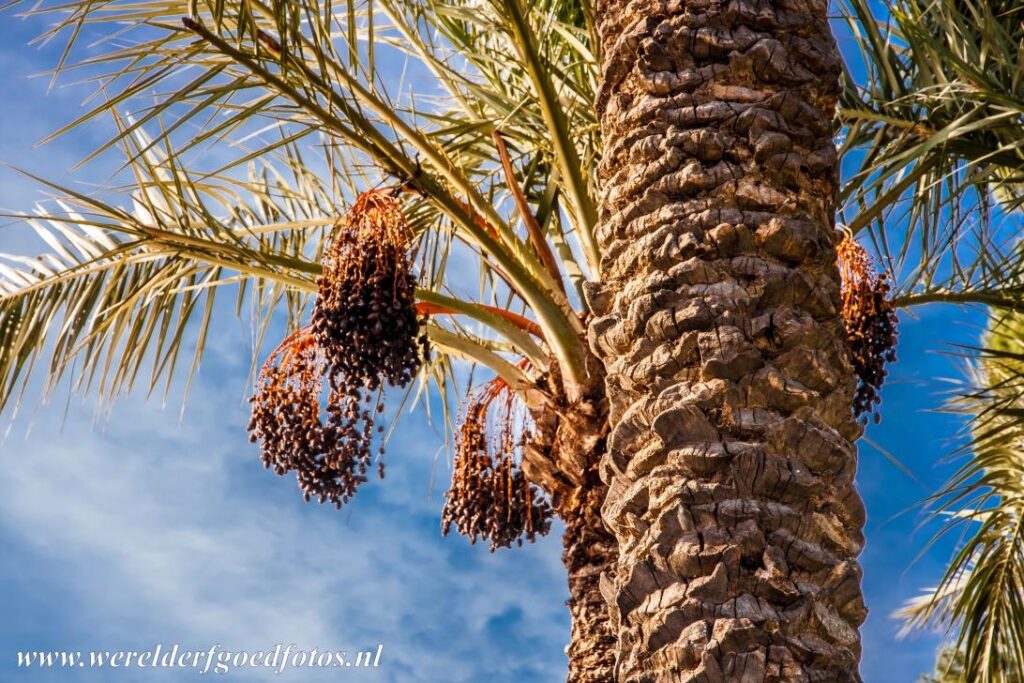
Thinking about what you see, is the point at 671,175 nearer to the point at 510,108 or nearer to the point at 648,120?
the point at 648,120

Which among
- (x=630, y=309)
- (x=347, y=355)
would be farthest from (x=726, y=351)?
(x=347, y=355)

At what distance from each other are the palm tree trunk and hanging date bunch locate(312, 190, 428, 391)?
0.81 meters

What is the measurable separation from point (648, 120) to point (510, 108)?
1.67 m

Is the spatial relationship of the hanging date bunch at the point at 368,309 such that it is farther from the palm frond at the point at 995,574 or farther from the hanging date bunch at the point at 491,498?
the palm frond at the point at 995,574

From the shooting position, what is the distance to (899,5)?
4.57 metres

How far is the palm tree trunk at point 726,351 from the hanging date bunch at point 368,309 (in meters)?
0.81

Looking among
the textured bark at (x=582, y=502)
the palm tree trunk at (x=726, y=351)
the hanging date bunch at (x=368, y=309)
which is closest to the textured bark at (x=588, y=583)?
the textured bark at (x=582, y=502)

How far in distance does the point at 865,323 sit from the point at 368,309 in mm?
1805

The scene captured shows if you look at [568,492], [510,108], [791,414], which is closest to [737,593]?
[791,414]

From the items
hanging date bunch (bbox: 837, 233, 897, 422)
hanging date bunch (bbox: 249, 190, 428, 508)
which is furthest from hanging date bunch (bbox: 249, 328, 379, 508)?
hanging date bunch (bbox: 837, 233, 897, 422)

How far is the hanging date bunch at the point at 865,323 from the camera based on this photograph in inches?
159

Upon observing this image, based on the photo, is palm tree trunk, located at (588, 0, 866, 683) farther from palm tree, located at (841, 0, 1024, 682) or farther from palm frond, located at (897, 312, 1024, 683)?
palm frond, located at (897, 312, 1024, 683)

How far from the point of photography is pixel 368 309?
3.41 m

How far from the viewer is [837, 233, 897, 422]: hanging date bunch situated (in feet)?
13.3
